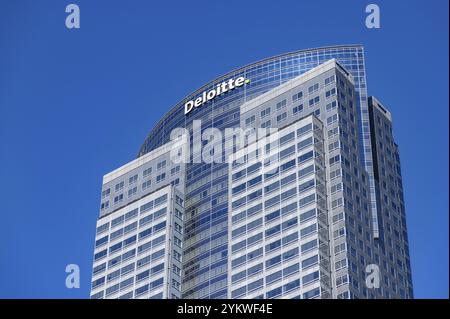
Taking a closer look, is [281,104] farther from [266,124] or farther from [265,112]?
[266,124]

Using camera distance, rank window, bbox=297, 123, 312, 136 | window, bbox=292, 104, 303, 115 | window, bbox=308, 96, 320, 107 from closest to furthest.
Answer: window, bbox=297, 123, 312, 136 → window, bbox=308, 96, 320, 107 → window, bbox=292, 104, 303, 115

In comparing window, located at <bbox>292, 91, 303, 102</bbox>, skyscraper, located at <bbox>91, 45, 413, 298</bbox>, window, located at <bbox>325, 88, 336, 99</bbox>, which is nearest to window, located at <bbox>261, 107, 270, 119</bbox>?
skyscraper, located at <bbox>91, 45, 413, 298</bbox>

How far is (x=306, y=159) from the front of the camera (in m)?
179

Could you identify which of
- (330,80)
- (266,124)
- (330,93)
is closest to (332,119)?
(330,93)

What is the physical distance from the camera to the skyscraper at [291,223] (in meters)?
169

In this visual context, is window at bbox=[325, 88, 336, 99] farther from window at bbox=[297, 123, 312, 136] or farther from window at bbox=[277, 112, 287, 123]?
window at bbox=[297, 123, 312, 136]

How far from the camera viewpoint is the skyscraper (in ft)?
554

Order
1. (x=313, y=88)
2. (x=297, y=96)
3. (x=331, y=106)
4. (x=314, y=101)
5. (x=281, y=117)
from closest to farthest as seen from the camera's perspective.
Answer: (x=331, y=106)
(x=314, y=101)
(x=313, y=88)
(x=281, y=117)
(x=297, y=96)

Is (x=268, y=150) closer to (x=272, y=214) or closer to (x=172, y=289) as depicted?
(x=272, y=214)

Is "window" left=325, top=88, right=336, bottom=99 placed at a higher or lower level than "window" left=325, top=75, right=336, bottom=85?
lower

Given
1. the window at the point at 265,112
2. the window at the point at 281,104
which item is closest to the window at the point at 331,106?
the window at the point at 281,104

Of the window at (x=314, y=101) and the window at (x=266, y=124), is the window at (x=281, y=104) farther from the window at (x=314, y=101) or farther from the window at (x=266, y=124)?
the window at (x=314, y=101)

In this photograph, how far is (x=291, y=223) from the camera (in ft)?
563

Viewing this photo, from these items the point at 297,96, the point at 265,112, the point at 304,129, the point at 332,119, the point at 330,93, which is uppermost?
the point at 297,96
